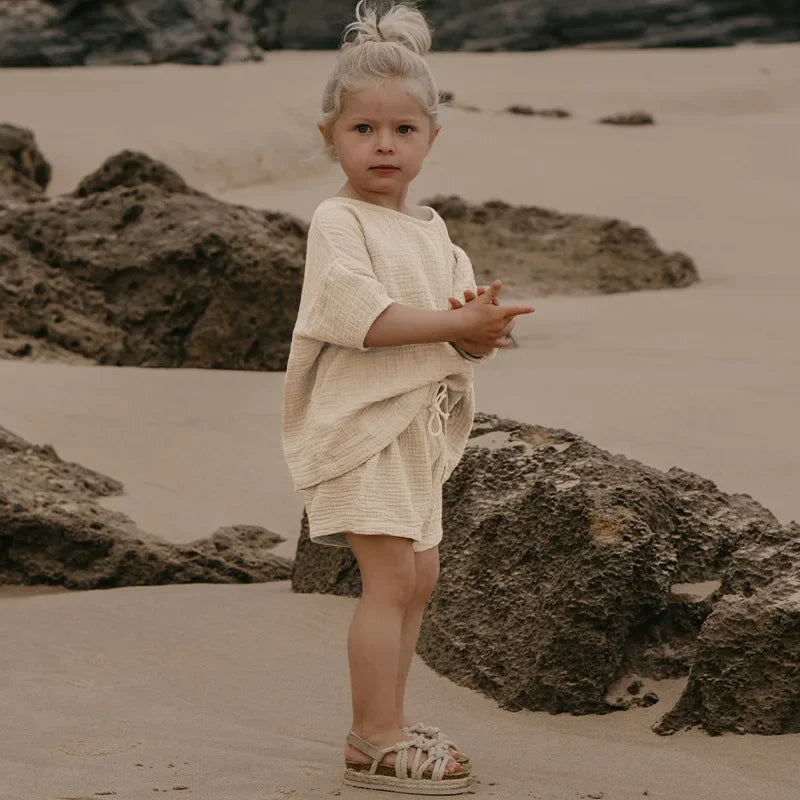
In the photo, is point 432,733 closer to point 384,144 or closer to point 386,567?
point 386,567

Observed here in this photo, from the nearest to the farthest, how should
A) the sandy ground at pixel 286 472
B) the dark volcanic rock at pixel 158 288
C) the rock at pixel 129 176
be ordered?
the sandy ground at pixel 286 472 → the dark volcanic rock at pixel 158 288 → the rock at pixel 129 176

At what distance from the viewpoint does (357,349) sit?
3123 millimetres

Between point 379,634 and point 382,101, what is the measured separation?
1048 mm

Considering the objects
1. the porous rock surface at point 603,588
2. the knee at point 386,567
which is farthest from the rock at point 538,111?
the knee at point 386,567

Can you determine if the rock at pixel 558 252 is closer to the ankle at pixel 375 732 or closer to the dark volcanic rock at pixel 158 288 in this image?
the dark volcanic rock at pixel 158 288

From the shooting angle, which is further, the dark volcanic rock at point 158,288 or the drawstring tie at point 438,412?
the dark volcanic rock at point 158,288

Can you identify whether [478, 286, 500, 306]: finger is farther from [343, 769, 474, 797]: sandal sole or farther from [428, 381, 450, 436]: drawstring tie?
[343, 769, 474, 797]: sandal sole

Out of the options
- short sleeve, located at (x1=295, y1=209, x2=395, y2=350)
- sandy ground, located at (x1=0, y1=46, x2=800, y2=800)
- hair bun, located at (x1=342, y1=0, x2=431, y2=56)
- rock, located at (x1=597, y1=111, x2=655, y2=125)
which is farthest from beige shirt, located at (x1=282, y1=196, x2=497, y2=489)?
rock, located at (x1=597, y1=111, x2=655, y2=125)

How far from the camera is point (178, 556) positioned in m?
4.85

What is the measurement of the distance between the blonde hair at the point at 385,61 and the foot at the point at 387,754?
1227 millimetres

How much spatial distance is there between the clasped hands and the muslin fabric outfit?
10 centimetres

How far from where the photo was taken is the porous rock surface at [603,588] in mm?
3367

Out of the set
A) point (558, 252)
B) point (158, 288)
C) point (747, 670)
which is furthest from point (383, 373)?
point (558, 252)

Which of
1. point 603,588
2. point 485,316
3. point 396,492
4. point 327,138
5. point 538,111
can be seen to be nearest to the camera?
point 485,316
